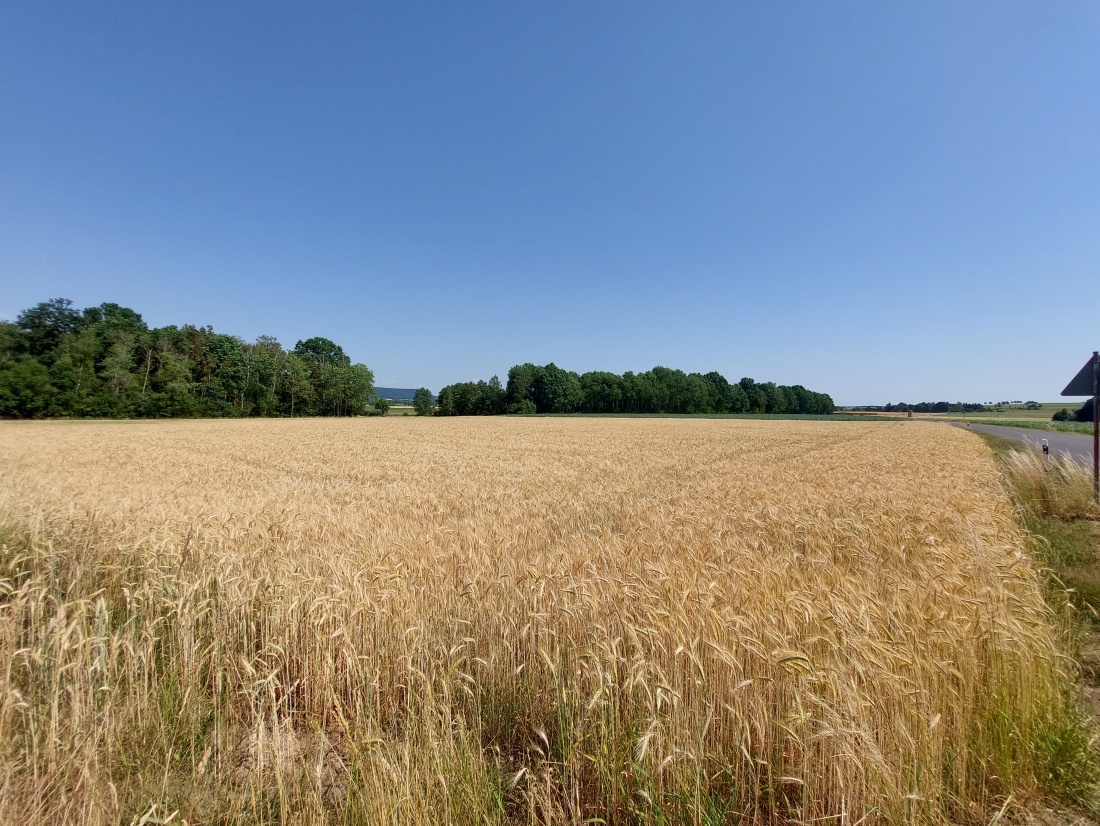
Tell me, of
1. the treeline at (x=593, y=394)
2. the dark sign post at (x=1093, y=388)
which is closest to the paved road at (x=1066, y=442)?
the dark sign post at (x=1093, y=388)

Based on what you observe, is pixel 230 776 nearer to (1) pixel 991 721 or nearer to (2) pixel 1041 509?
(1) pixel 991 721

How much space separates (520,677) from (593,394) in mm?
119608

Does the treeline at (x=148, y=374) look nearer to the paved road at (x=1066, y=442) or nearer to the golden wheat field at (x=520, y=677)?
the golden wheat field at (x=520, y=677)

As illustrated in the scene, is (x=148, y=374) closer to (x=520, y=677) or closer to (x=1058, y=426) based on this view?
(x=520, y=677)

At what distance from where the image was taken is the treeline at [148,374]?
58.3 metres

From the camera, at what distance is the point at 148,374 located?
68812mm

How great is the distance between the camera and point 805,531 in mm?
6141

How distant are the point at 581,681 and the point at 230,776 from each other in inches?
77.7

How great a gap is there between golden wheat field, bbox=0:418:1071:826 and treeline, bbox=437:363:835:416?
102m

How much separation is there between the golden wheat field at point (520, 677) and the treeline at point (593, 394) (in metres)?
102

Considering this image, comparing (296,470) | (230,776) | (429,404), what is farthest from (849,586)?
(429,404)

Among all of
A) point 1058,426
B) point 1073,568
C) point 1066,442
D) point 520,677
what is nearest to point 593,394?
point 1058,426

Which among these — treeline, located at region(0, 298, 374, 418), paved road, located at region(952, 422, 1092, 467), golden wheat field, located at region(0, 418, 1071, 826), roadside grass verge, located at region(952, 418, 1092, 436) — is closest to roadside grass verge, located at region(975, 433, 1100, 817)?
golden wheat field, located at region(0, 418, 1071, 826)

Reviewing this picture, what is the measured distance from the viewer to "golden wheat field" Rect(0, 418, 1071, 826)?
2133mm
